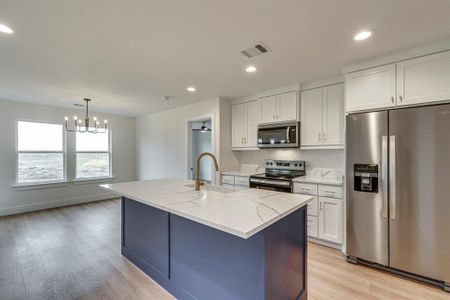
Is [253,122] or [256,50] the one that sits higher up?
[256,50]

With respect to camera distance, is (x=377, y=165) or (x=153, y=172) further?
(x=153, y=172)

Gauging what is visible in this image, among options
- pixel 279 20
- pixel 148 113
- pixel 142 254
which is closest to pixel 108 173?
pixel 148 113

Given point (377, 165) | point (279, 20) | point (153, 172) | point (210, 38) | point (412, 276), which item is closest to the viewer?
point (279, 20)

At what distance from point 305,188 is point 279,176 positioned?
52cm

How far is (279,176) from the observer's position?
3.49 metres

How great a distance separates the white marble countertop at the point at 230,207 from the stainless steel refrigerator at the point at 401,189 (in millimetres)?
1160

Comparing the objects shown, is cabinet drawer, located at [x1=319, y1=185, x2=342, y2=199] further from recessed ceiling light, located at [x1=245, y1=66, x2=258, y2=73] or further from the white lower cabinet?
recessed ceiling light, located at [x1=245, y1=66, x2=258, y2=73]

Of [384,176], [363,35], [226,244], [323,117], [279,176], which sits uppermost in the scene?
[363,35]

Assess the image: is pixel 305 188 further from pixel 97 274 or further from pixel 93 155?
pixel 93 155

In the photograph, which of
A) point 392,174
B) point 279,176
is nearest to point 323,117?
point 279,176

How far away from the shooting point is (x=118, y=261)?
102 inches

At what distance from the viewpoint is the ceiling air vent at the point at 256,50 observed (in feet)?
Answer: 7.17

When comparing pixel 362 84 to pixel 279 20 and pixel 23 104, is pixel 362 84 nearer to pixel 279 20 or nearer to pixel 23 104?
pixel 279 20

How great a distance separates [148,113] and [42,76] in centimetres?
294
